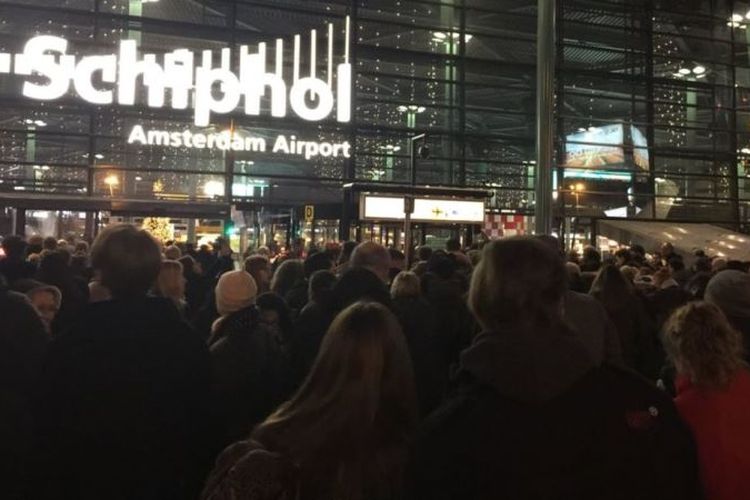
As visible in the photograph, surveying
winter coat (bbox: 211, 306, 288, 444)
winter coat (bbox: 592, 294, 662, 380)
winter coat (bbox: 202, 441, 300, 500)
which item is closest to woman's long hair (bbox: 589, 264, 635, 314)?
winter coat (bbox: 592, 294, 662, 380)

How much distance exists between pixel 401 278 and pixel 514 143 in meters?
17.3

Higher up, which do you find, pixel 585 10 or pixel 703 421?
pixel 585 10

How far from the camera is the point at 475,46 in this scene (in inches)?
862

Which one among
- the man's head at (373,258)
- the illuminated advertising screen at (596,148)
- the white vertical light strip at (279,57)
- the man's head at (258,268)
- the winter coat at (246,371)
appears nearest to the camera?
the winter coat at (246,371)

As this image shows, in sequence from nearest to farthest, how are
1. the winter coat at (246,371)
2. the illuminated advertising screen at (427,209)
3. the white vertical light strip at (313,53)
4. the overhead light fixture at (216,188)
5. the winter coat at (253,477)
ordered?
the winter coat at (253,477) → the winter coat at (246,371) → the illuminated advertising screen at (427,209) → the white vertical light strip at (313,53) → the overhead light fixture at (216,188)

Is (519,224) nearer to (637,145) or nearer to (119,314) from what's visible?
(637,145)

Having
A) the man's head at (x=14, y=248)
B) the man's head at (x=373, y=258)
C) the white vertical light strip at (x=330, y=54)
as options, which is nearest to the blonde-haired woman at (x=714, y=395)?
the man's head at (x=373, y=258)

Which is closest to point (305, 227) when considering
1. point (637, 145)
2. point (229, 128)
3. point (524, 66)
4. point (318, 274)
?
point (229, 128)

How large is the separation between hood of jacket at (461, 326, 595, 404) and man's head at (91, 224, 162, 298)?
4.75ft

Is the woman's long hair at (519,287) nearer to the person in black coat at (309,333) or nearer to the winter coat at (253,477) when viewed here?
the winter coat at (253,477)

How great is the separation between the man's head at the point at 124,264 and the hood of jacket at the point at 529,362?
145cm

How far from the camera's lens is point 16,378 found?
320 centimetres

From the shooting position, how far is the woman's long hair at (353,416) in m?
2.08

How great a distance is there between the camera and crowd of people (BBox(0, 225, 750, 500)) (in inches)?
71.7
